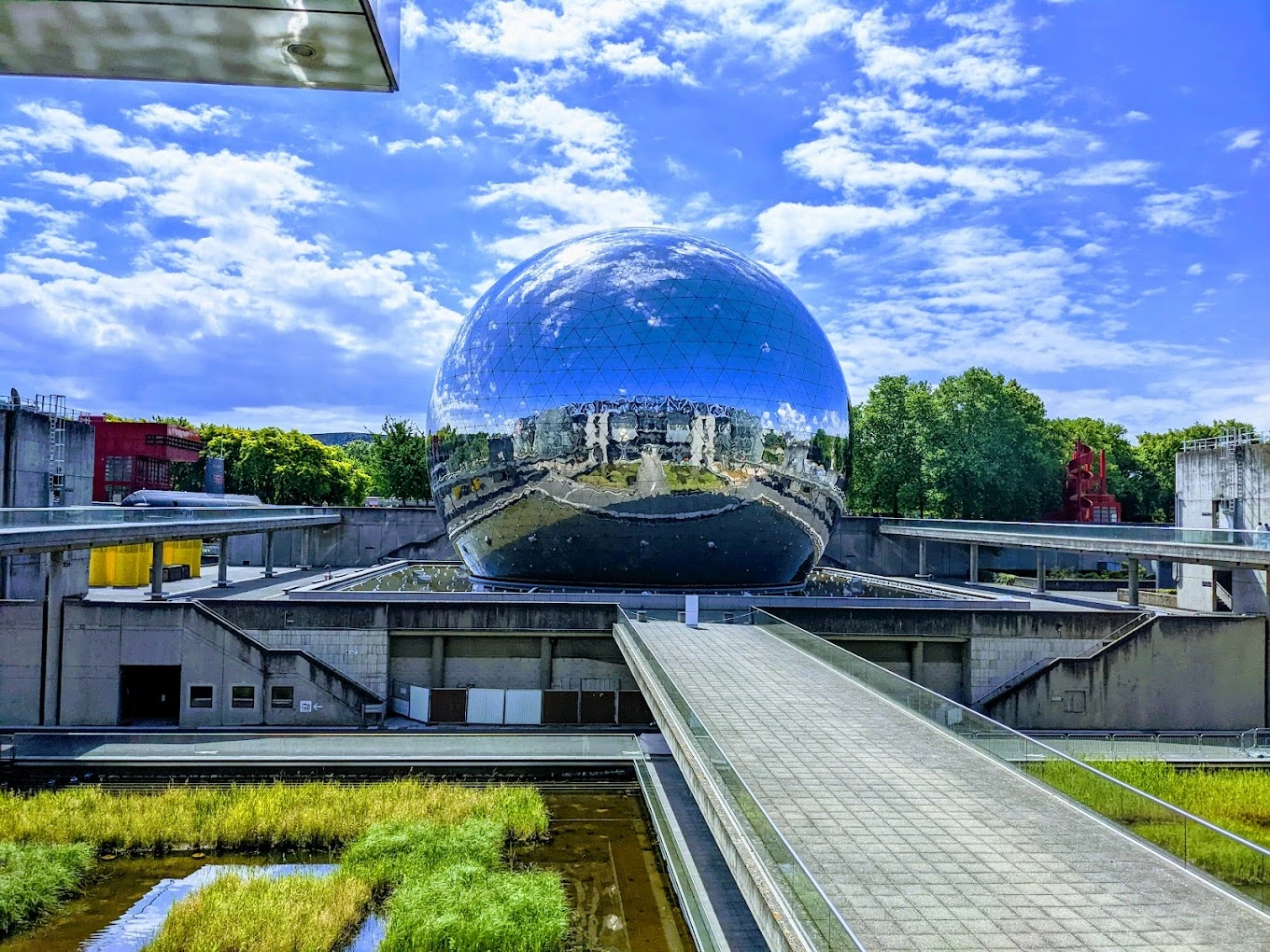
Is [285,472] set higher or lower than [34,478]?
higher

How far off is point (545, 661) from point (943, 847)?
1379 cm

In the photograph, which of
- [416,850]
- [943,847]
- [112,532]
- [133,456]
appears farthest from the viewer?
[133,456]

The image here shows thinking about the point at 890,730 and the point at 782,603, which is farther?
the point at 782,603

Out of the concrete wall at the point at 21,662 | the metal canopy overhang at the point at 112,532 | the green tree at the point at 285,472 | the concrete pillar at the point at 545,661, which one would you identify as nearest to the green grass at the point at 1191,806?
the concrete pillar at the point at 545,661

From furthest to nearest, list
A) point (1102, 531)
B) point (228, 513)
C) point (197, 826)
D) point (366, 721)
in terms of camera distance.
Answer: point (228, 513) → point (1102, 531) → point (366, 721) → point (197, 826)

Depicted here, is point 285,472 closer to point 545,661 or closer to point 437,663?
point 437,663

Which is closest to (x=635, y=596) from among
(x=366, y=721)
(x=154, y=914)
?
(x=366, y=721)

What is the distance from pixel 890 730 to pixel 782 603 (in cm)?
969

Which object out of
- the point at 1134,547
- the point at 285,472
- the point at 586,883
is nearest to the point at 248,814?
the point at 586,883

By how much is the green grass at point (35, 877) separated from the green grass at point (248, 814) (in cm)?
55

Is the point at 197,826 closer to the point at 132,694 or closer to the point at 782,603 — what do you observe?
the point at 132,694

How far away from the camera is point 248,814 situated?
1395 centimetres

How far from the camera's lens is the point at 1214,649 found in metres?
21.2

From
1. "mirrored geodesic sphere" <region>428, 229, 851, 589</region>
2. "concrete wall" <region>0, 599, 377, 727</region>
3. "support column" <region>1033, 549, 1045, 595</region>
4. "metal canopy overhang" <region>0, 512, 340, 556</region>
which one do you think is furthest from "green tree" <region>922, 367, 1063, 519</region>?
"concrete wall" <region>0, 599, 377, 727</region>
